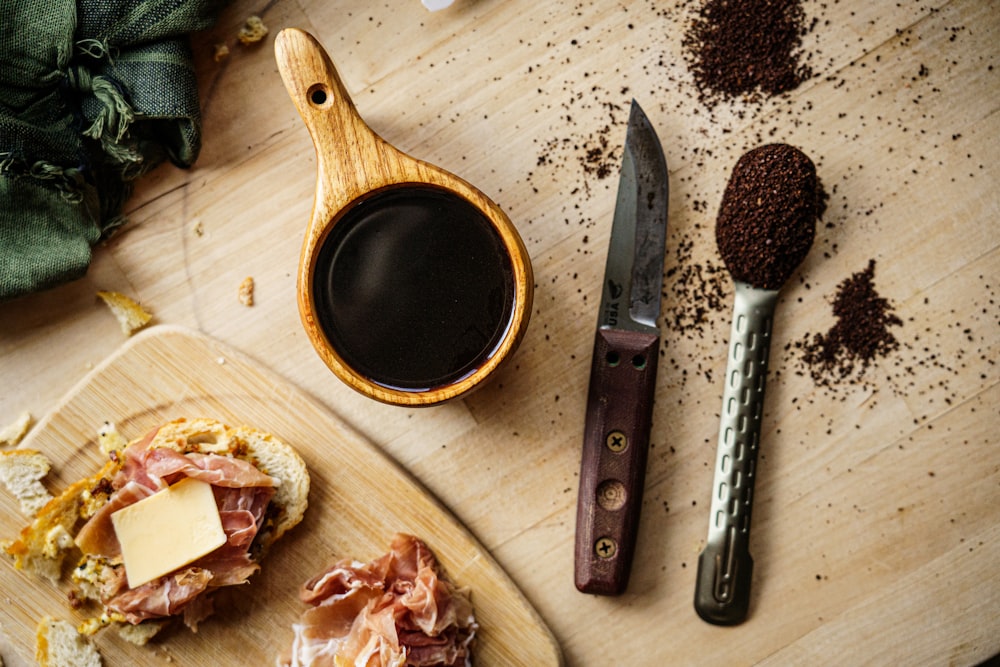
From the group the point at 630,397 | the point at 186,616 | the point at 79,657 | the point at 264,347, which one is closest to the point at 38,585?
the point at 79,657

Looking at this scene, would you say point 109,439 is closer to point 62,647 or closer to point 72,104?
point 62,647

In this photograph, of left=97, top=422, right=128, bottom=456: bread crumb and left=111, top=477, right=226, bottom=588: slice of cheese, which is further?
left=97, top=422, right=128, bottom=456: bread crumb

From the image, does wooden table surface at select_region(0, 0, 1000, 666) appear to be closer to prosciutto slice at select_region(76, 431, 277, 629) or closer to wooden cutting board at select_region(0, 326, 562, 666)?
wooden cutting board at select_region(0, 326, 562, 666)

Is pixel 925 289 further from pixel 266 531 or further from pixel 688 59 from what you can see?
pixel 266 531

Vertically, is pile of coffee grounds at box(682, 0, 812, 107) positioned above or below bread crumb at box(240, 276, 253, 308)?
above

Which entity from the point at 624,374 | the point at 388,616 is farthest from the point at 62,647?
the point at 624,374

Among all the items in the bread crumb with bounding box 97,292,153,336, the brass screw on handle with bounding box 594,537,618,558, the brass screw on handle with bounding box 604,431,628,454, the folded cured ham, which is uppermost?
the bread crumb with bounding box 97,292,153,336

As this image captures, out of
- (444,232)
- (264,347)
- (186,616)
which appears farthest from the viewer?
(264,347)

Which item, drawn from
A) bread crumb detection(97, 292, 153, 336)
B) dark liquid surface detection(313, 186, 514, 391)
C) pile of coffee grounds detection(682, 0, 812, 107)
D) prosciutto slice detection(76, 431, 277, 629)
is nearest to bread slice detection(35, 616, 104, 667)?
prosciutto slice detection(76, 431, 277, 629)
